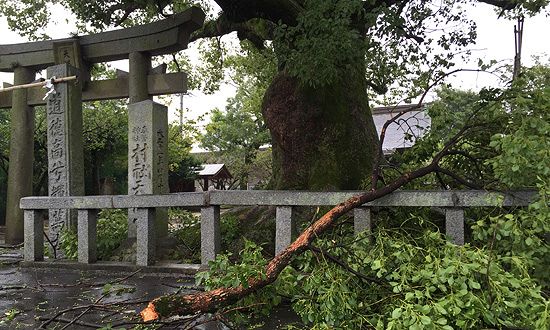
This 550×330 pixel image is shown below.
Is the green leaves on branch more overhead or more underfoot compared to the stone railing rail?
more overhead

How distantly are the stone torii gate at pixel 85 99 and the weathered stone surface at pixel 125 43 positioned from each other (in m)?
0.02

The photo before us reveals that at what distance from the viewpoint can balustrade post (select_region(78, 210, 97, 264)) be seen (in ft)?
22.3

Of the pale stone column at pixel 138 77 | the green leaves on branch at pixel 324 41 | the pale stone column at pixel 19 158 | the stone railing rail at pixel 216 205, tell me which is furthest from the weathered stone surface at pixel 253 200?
the pale stone column at pixel 19 158

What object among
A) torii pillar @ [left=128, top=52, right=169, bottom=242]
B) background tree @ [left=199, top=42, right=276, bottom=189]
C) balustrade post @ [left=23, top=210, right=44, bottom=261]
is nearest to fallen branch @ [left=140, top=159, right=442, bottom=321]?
torii pillar @ [left=128, top=52, right=169, bottom=242]

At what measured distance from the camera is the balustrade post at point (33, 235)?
7.21 m

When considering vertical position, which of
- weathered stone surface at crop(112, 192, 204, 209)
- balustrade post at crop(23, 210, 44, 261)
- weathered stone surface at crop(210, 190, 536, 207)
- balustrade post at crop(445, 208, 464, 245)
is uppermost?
weathered stone surface at crop(210, 190, 536, 207)

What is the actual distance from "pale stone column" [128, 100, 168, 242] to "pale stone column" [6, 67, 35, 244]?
4583 millimetres

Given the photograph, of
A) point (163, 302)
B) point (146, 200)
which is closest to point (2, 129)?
point (146, 200)

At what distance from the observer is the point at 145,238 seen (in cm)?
637

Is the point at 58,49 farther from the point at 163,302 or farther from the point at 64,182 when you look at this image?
the point at 163,302

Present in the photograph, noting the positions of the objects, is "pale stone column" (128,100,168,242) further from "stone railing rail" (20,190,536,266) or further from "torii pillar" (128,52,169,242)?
"stone railing rail" (20,190,536,266)

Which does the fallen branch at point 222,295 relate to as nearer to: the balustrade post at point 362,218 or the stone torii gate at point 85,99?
A: the balustrade post at point 362,218

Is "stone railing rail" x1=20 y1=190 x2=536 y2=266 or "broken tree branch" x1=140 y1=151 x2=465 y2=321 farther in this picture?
"stone railing rail" x1=20 y1=190 x2=536 y2=266

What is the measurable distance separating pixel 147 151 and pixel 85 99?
12.1 ft
